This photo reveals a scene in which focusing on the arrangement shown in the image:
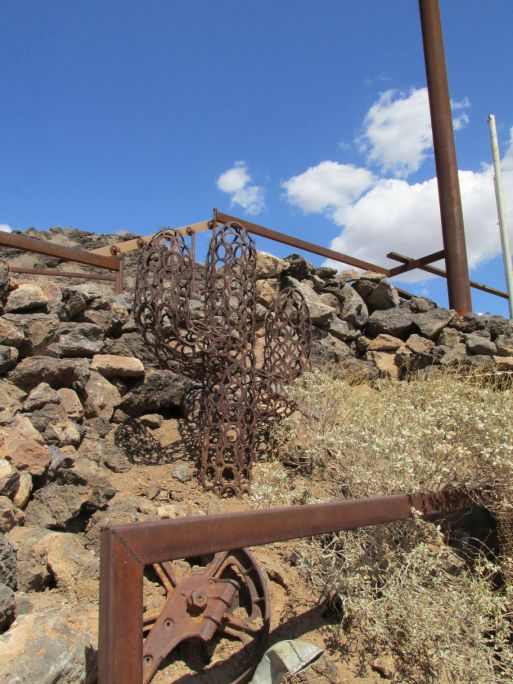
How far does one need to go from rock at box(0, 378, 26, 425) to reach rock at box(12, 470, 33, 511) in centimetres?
37

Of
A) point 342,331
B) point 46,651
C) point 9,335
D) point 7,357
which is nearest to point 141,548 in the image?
point 46,651

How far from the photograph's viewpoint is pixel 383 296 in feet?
23.4

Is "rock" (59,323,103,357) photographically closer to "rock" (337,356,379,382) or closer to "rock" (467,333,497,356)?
"rock" (337,356,379,382)

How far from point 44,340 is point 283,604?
237cm

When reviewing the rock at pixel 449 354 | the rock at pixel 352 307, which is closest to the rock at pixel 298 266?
the rock at pixel 352 307

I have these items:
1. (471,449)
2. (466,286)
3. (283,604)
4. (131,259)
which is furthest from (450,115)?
(283,604)

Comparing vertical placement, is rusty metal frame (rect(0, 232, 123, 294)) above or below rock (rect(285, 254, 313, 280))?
below

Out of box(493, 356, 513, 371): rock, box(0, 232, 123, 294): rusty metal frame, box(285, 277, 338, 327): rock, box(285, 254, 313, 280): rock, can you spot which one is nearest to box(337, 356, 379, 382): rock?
box(285, 277, 338, 327): rock

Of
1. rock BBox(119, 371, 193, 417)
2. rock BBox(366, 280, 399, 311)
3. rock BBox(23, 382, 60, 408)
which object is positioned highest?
rock BBox(366, 280, 399, 311)

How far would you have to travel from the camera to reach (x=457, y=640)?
2207 millimetres

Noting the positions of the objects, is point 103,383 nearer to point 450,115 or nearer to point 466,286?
point 466,286

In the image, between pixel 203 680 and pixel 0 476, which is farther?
pixel 0 476

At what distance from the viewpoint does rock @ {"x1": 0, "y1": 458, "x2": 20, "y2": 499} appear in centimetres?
252

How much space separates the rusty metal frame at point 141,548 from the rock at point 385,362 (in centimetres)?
445
